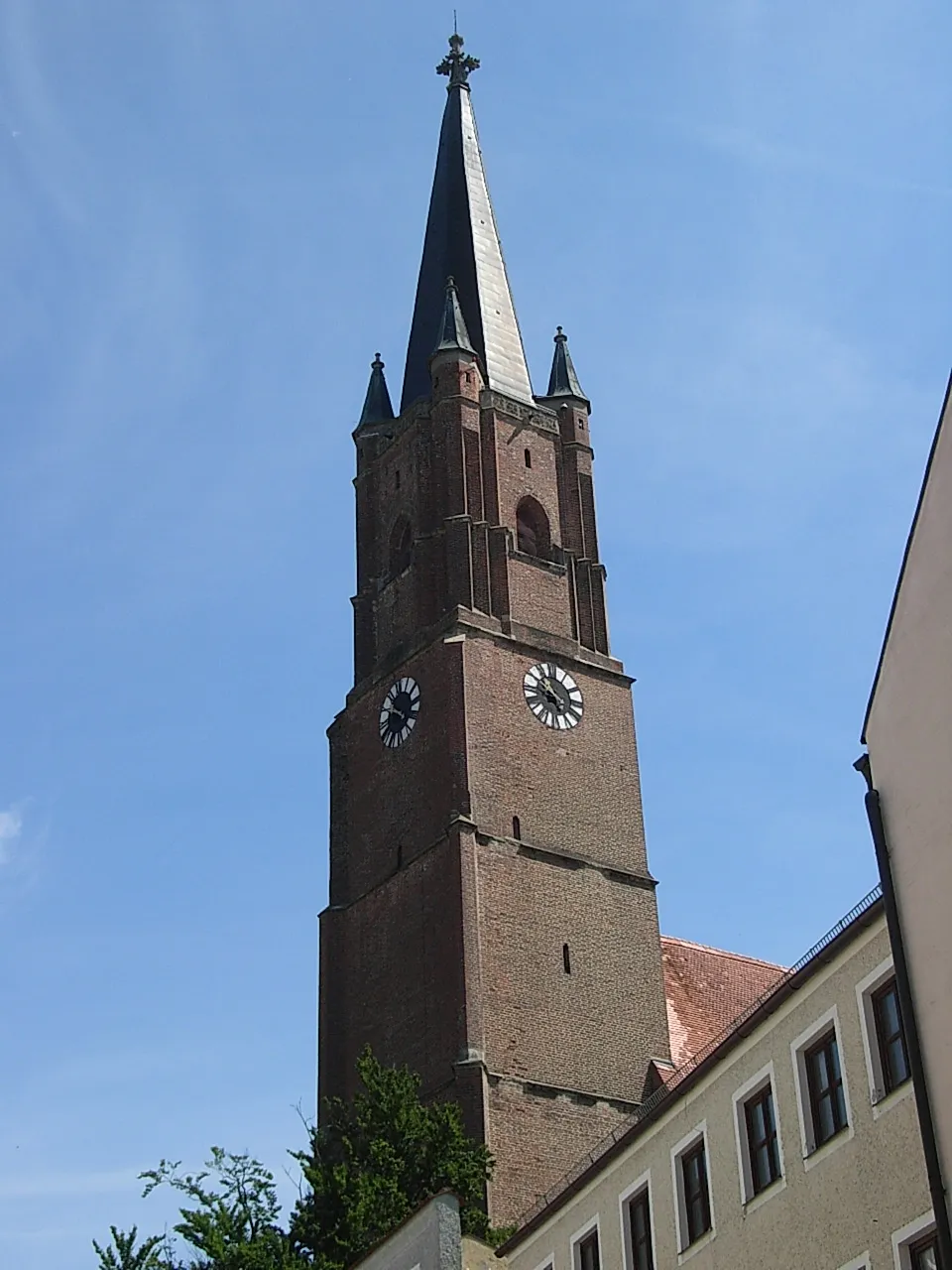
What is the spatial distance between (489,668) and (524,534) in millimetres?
5450

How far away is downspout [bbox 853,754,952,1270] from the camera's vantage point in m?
15.9

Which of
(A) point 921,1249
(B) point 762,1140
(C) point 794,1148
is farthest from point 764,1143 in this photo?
(A) point 921,1249

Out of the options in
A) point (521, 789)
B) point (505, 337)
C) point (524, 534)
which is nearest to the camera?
point (521, 789)

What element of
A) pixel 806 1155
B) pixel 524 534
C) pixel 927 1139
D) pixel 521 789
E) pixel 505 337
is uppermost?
pixel 505 337

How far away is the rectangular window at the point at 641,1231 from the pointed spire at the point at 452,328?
3263 cm

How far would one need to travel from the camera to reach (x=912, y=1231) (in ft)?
64.6

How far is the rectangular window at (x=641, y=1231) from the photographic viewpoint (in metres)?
25.2

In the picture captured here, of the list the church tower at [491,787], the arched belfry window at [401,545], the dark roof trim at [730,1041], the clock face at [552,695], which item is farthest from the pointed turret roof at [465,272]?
the dark roof trim at [730,1041]

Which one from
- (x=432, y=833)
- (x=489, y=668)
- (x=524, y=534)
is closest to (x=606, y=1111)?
(x=432, y=833)

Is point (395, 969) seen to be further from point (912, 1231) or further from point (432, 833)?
point (912, 1231)

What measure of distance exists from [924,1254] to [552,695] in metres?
30.6

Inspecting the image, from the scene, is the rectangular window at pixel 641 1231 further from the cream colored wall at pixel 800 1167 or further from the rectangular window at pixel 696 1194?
the rectangular window at pixel 696 1194

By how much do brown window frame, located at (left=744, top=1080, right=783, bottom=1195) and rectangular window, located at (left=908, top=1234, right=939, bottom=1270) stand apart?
2677 mm

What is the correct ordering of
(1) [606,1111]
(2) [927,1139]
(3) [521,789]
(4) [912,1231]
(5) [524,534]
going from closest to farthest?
(2) [927,1139]
(4) [912,1231]
(1) [606,1111]
(3) [521,789]
(5) [524,534]
